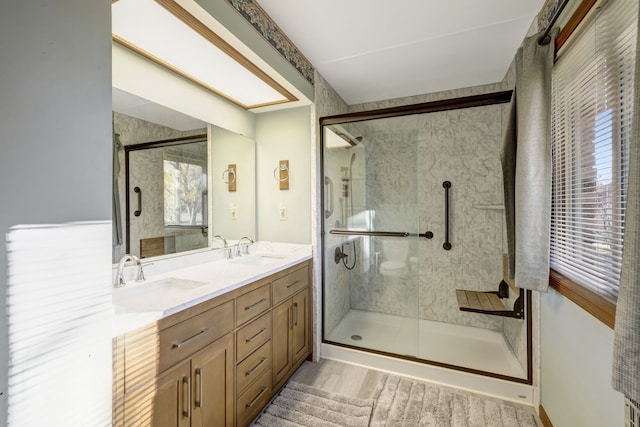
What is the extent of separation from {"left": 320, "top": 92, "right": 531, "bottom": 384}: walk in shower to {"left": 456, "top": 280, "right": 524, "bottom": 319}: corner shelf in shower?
3 cm

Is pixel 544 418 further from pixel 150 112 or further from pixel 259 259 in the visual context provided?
pixel 150 112

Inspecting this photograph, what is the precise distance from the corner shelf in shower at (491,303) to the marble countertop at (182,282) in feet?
4.44

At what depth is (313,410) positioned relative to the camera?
5.81 ft

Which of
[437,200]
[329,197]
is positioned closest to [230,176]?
[329,197]

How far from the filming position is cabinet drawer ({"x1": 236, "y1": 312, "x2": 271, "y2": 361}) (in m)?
1.55

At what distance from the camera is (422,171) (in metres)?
2.95

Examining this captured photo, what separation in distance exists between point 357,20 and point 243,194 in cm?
Result: 155

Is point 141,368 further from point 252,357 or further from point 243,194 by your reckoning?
point 243,194

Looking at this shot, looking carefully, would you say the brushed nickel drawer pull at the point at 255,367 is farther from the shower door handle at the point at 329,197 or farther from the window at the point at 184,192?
the shower door handle at the point at 329,197

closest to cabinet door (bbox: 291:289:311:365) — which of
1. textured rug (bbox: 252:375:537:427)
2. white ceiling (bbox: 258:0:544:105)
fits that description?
textured rug (bbox: 252:375:537:427)

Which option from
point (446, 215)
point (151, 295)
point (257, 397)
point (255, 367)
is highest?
point (446, 215)

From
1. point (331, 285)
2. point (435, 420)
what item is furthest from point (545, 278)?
point (331, 285)

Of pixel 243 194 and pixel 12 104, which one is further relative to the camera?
pixel 243 194

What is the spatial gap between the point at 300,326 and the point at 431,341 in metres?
1.28
